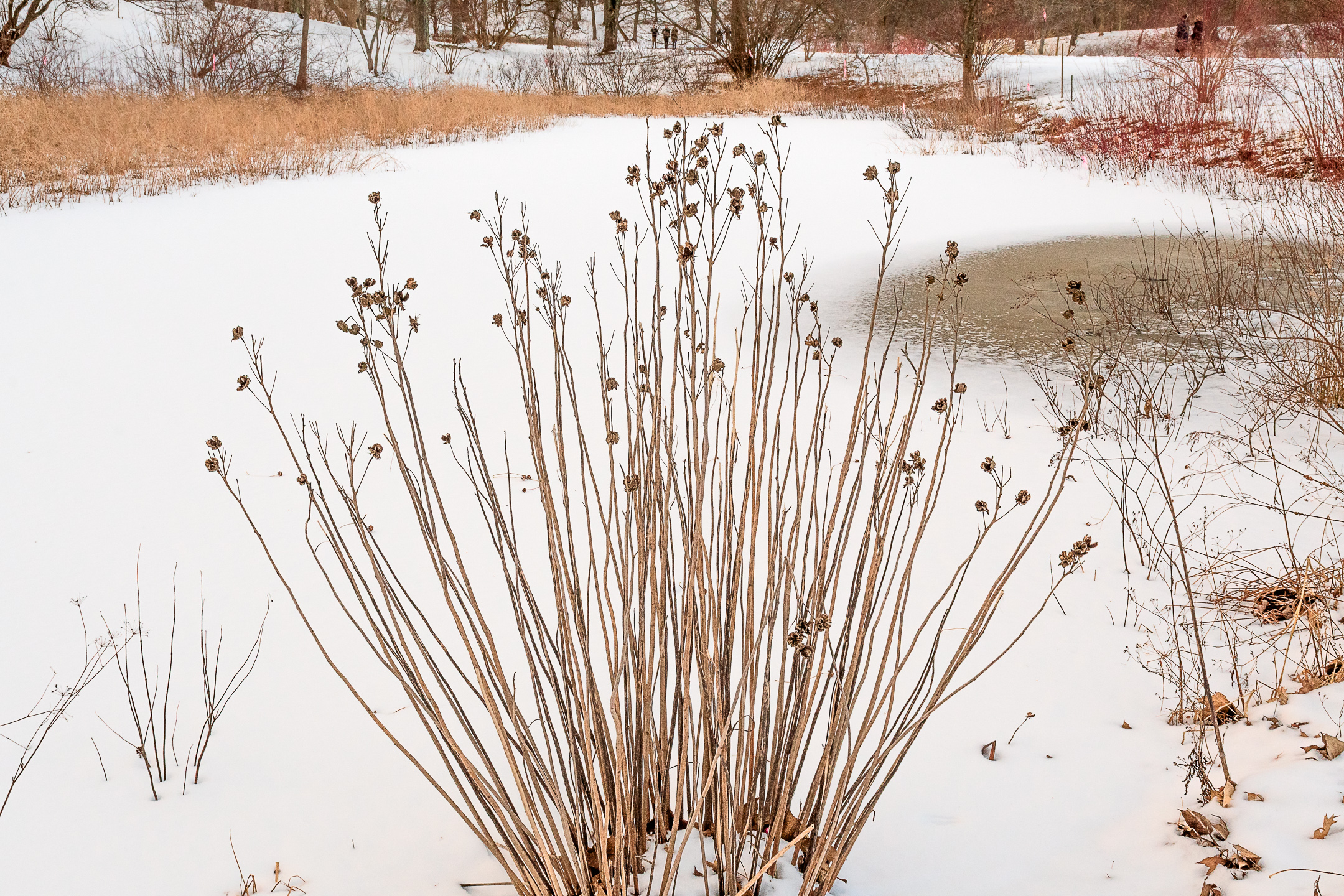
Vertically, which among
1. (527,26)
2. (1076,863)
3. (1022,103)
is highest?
(527,26)

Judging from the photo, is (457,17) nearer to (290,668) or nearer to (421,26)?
(421,26)

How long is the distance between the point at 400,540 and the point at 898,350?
2780 mm

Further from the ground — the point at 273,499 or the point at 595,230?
the point at 595,230

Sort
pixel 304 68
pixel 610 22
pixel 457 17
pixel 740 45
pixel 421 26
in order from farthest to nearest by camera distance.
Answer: pixel 457 17
pixel 610 22
pixel 421 26
pixel 740 45
pixel 304 68

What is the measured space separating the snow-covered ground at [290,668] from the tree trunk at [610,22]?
2075 cm

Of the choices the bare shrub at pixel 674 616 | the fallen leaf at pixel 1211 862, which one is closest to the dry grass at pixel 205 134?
the bare shrub at pixel 674 616

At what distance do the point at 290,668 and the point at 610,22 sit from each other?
1021 inches

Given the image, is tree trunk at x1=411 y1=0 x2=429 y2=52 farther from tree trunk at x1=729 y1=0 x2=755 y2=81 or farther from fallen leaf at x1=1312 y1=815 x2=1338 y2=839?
fallen leaf at x1=1312 y1=815 x2=1338 y2=839

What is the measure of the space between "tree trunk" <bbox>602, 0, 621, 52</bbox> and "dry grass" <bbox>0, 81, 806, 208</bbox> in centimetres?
1239

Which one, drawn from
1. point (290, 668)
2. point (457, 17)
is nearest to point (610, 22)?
point (457, 17)

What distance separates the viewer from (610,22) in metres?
25.5

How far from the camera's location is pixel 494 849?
1417 mm

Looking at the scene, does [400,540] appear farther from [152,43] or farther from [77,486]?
[152,43]

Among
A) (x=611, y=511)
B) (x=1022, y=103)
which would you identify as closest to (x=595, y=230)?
(x=611, y=511)
